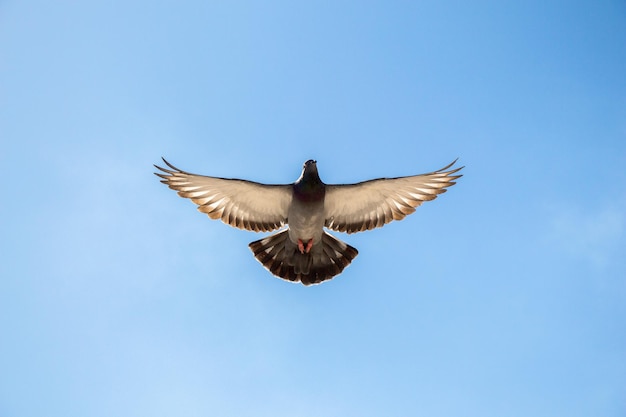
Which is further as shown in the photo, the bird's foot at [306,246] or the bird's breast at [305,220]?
the bird's foot at [306,246]

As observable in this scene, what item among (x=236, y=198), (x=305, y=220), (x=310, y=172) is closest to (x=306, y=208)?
(x=305, y=220)

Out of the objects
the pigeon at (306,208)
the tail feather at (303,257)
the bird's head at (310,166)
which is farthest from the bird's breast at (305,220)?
the bird's head at (310,166)

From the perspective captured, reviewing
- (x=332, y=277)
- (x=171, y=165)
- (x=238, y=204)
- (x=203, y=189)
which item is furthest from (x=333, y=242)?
(x=171, y=165)

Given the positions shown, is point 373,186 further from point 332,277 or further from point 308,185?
point 332,277

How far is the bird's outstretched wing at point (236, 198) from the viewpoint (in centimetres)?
848

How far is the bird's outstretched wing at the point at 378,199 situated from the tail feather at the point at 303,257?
49 cm

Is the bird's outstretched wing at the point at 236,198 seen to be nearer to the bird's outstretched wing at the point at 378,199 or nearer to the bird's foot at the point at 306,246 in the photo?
the bird's foot at the point at 306,246

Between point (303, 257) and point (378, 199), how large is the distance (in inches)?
73.0

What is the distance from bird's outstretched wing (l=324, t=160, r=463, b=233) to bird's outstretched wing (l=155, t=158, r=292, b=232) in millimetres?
983

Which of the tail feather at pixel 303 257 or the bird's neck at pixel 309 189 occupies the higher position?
the bird's neck at pixel 309 189

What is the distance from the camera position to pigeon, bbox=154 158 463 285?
27.4 ft

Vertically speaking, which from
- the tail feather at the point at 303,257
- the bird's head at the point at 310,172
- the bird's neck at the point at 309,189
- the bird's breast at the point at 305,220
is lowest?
the tail feather at the point at 303,257

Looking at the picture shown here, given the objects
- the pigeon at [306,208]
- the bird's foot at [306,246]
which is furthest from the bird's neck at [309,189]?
the bird's foot at [306,246]

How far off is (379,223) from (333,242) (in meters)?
0.99
